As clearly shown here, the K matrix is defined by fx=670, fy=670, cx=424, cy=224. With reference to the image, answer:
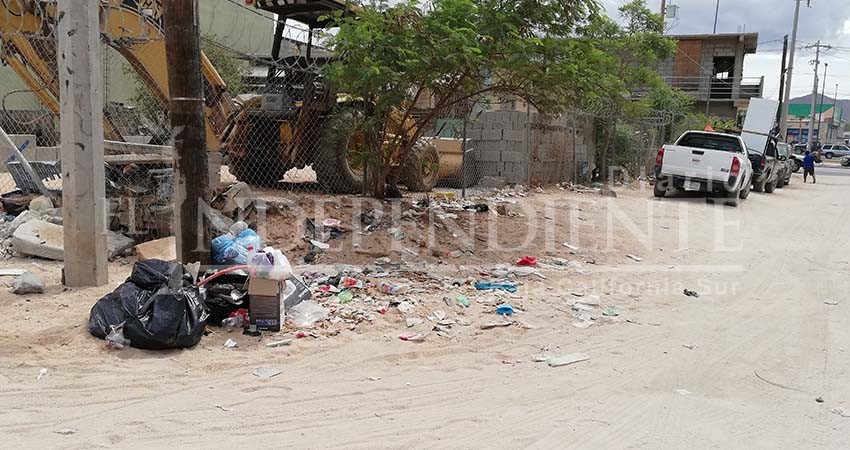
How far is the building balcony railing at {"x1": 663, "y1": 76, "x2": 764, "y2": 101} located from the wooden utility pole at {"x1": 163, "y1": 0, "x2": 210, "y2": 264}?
1538 inches

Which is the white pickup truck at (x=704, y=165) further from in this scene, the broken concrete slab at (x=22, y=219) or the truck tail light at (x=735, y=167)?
the broken concrete slab at (x=22, y=219)

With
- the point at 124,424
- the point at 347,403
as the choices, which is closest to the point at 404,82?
the point at 347,403

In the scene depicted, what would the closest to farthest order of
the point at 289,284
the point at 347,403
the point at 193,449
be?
the point at 193,449
the point at 347,403
the point at 289,284

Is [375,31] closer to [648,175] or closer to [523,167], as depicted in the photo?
[523,167]

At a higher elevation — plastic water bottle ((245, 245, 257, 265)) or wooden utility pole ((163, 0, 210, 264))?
wooden utility pole ((163, 0, 210, 264))

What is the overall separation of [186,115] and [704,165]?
1328 centimetres

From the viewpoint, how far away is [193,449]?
3482 millimetres

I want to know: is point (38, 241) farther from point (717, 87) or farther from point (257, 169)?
point (717, 87)

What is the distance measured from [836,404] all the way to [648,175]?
21.0 meters

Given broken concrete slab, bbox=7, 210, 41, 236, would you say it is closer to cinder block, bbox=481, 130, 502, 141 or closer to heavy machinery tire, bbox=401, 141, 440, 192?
heavy machinery tire, bbox=401, 141, 440, 192

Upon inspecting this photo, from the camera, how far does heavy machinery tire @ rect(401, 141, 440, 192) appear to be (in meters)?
12.6

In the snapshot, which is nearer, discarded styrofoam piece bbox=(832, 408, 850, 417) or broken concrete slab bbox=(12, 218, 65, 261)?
discarded styrofoam piece bbox=(832, 408, 850, 417)

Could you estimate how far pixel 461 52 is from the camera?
7.64 metres

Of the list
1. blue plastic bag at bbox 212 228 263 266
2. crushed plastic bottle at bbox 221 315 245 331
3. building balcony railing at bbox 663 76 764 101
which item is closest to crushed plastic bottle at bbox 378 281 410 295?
blue plastic bag at bbox 212 228 263 266
